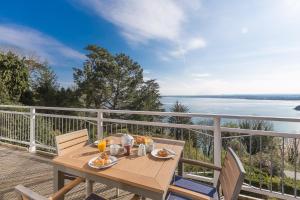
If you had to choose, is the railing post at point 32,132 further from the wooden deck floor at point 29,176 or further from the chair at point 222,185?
the chair at point 222,185

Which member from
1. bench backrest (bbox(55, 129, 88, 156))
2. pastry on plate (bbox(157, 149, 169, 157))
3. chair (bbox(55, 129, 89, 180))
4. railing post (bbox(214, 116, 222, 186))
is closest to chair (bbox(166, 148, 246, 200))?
pastry on plate (bbox(157, 149, 169, 157))

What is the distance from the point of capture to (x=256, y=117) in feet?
8.20

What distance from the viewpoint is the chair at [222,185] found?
1326 mm

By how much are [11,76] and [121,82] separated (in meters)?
8.42

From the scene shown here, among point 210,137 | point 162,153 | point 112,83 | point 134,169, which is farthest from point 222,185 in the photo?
point 112,83

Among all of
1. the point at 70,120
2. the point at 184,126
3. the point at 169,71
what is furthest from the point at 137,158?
the point at 169,71

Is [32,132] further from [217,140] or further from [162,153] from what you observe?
[217,140]

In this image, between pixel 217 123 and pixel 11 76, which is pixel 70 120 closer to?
pixel 217 123

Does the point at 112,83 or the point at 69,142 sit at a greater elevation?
the point at 112,83

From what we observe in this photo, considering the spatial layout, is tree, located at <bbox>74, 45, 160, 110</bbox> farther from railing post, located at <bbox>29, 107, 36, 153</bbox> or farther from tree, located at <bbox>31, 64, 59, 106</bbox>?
railing post, located at <bbox>29, 107, 36, 153</bbox>

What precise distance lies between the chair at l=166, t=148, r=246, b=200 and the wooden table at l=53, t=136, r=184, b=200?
0.18 m

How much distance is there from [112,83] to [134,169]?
54.1ft

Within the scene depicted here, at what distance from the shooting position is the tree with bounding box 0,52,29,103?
37.3ft

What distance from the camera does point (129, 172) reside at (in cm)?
155
